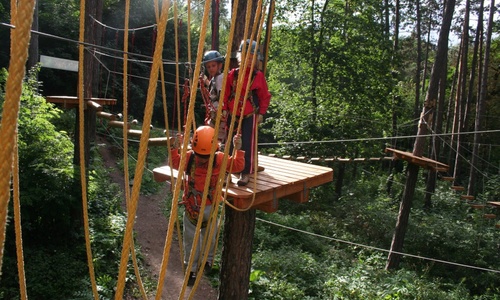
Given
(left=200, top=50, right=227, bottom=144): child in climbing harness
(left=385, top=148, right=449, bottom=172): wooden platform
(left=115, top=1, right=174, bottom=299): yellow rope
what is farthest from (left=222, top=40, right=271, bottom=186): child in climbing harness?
(left=385, top=148, right=449, bottom=172): wooden platform

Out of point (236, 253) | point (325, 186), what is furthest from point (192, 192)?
point (325, 186)

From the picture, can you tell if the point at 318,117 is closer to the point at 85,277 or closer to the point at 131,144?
the point at 131,144

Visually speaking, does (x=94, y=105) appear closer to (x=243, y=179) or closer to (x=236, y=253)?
(x=236, y=253)

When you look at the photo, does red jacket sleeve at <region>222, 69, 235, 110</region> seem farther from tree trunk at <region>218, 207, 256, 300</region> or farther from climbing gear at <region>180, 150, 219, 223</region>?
tree trunk at <region>218, 207, 256, 300</region>

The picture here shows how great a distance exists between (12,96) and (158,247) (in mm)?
6224

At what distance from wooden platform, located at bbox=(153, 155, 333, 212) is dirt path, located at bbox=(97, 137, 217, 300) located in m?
1.97

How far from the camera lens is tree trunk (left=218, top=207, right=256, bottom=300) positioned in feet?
12.1

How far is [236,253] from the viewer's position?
148 inches

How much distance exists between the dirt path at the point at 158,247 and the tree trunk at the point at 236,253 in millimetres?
1047

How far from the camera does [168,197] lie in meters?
9.44

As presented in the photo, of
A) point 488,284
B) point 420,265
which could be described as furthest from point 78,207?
point 488,284

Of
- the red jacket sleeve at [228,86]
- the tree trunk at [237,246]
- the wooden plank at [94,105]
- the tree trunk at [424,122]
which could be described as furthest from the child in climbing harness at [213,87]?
the tree trunk at [424,122]

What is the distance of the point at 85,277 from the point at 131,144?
321 inches

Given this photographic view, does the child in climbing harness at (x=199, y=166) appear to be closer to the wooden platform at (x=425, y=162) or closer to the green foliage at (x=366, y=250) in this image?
the green foliage at (x=366, y=250)
